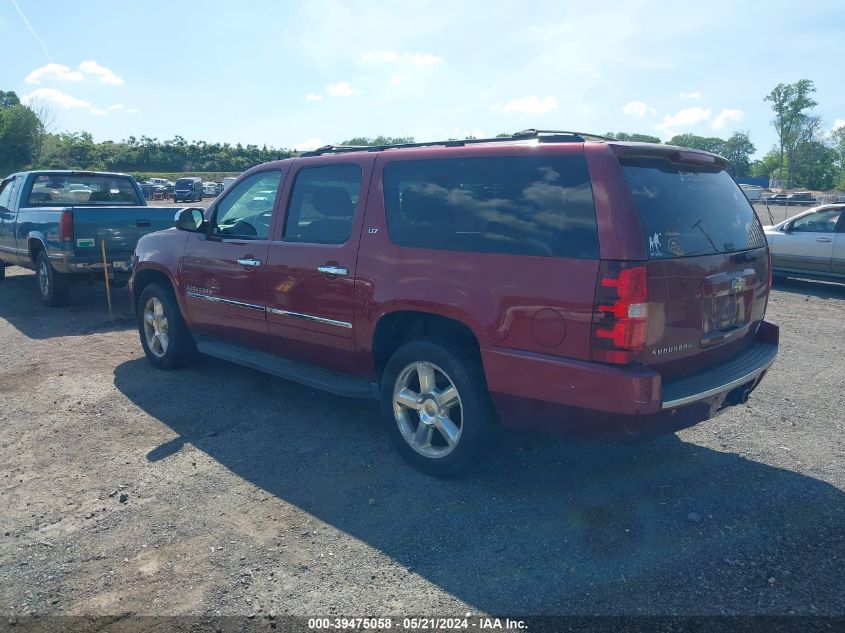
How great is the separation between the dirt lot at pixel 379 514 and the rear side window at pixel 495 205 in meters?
1.48

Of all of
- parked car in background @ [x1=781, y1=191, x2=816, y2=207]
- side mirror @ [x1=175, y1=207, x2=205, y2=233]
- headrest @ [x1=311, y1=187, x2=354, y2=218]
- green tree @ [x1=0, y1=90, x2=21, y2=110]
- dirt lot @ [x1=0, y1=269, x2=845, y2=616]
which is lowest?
dirt lot @ [x1=0, y1=269, x2=845, y2=616]

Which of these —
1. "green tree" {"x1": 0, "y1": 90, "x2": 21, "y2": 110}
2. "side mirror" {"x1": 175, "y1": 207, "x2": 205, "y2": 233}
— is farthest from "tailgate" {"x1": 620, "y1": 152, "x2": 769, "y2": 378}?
"green tree" {"x1": 0, "y1": 90, "x2": 21, "y2": 110}

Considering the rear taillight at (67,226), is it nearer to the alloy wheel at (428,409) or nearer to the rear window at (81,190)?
the rear window at (81,190)

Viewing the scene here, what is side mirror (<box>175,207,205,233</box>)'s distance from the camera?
5914 millimetres

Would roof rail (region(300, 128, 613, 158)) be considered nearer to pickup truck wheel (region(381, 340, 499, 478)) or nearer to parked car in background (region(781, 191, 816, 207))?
pickup truck wheel (region(381, 340, 499, 478))

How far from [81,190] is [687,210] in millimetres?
10002

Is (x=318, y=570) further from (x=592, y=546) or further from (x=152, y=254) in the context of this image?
(x=152, y=254)

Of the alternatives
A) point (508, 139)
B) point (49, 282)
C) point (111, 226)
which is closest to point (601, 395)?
point (508, 139)

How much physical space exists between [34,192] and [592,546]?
10.3 m

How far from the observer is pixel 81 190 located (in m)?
10.9

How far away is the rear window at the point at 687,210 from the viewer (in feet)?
11.7

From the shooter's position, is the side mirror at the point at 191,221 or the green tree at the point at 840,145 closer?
the side mirror at the point at 191,221

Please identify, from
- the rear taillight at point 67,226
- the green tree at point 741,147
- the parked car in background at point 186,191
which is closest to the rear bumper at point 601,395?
the rear taillight at point 67,226

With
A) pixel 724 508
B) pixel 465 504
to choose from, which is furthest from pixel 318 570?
pixel 724 508
